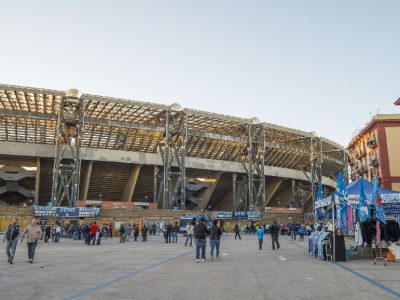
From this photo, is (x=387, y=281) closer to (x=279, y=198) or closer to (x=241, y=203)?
(x=241, y=203)

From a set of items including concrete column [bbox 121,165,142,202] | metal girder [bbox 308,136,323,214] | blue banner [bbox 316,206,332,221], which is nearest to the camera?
blue banner [bbox 316,206,332,221]

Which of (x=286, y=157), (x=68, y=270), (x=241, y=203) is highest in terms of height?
(x=286, y=157)

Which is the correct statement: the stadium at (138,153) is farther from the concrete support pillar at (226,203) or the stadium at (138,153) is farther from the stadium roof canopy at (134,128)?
the concrete support pillar at (226,203)

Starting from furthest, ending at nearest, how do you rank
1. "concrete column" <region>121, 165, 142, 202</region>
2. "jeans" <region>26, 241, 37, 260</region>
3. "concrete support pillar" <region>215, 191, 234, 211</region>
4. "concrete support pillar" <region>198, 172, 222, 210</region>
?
"concrete support pillar" <region>215, 191, 234, 211</region> < "concrete support pillar" <region>198, 172, 222, 210</region> < "concrete column" <region>121, 165, 142, 202</region> < "jeans" <region>26, 241, 37, 260</region>

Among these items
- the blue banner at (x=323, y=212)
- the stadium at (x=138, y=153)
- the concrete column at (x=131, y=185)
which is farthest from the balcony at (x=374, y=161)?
the blue banner at (x=323, y=212)

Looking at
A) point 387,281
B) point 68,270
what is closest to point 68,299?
point 68,270

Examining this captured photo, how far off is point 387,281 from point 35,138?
57.1 m

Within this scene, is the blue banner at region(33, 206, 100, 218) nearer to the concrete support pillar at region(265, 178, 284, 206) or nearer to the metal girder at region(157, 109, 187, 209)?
the metal girder at region(157, 109, 187, 209)

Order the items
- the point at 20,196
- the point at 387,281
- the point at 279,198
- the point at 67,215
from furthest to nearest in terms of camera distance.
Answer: the point at 279,198 < the point at 20,196 < the point at 67,215 < the point at 387,281

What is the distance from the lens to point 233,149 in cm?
6234

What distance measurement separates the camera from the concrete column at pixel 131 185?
5708cm

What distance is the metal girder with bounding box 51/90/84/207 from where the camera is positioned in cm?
4678

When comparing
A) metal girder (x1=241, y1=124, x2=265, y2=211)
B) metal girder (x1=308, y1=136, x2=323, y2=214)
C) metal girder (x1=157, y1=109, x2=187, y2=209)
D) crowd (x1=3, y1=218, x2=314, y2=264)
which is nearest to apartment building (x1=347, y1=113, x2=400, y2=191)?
metal girder (x1=308, y1=136, x2=323, y2=214)

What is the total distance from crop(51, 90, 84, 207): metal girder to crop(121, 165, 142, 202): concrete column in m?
9.73
